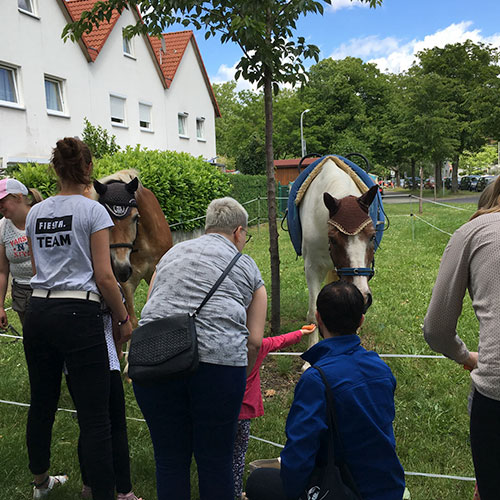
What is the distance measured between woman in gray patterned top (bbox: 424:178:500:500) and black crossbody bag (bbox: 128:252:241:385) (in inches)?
42.1

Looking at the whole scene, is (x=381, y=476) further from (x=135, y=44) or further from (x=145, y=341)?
(x=135, y=44)

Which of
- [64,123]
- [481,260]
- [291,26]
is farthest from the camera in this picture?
[64,123]

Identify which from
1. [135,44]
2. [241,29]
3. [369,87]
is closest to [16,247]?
[241,29]

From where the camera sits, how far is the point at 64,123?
17.3 meters

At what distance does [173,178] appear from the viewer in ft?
37.7

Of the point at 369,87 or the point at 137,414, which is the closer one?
the point at 137,414

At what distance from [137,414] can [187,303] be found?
2400 mm

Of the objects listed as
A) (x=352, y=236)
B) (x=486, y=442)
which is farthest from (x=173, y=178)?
(x=486, y=442)

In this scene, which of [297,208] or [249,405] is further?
[297,208]

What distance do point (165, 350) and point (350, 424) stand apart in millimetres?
875

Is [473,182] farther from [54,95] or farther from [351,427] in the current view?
[351,427]

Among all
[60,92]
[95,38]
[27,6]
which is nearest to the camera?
[27,6]

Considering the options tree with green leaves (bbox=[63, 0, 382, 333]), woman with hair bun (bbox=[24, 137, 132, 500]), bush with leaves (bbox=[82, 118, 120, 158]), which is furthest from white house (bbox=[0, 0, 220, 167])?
woman with hair bun (bbox=[24, 137, 132, 500])

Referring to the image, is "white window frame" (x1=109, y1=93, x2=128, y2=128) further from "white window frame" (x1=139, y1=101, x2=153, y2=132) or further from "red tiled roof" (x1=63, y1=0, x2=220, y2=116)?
"red tiled roof" (x1=63, y1=0, x2=220, y2=116)
